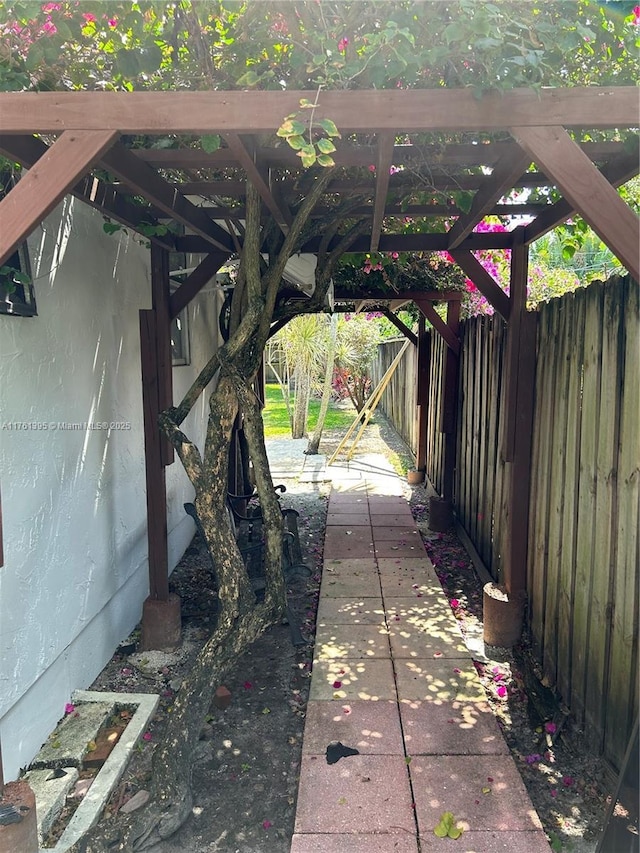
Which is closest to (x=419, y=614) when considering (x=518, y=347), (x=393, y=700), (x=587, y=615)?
(x=393, y=700)

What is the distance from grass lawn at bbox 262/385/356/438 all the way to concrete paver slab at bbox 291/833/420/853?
37.1 feet

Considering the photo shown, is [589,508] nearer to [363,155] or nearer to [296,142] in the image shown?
[363,155]

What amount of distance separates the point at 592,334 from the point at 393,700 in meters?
2.06

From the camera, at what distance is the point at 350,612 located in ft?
13.9

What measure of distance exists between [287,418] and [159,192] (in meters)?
13.9

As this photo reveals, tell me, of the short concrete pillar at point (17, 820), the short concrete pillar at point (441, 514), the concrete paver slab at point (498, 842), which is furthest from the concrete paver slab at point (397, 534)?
the short concrete pillar at point (17, 820)

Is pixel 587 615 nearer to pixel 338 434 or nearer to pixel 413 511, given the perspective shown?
pixel 413 511

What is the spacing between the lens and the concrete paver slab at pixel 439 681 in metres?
3.12

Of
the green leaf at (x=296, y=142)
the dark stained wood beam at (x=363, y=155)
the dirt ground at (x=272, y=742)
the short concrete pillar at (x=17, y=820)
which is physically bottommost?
A: the dirt ground at (x=272, y=742)

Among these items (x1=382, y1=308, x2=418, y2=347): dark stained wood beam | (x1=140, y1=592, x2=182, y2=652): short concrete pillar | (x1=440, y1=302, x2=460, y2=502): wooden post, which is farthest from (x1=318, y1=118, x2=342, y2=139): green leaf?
(x1=382, y1=308, x2=418, y2=347): dark stained wood beam

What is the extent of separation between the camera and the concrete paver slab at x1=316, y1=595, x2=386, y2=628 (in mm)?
4078

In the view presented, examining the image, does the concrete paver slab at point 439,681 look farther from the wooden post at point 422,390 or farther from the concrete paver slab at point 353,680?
the wooden post at point 422,390

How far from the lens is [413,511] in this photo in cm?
705

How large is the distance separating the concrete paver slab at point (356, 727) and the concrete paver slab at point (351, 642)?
0.51m
